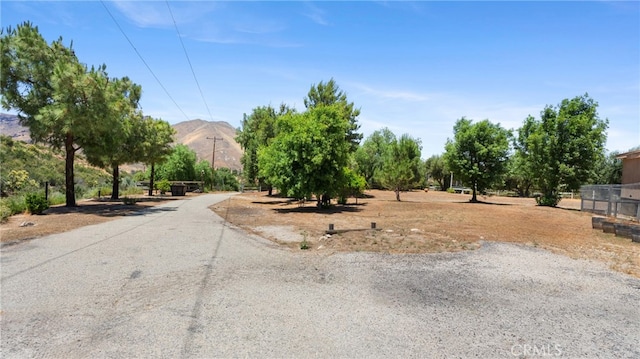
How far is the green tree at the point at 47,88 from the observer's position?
1758 centimetres

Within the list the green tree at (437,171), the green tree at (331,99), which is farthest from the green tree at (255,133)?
the green tree at (437,171)

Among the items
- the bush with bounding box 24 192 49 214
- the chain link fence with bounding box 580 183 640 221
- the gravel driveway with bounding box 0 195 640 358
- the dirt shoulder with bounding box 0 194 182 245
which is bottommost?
the dirt shoulder with bounding box 0 194 182 245

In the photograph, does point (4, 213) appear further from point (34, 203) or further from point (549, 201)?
point (549, 201)

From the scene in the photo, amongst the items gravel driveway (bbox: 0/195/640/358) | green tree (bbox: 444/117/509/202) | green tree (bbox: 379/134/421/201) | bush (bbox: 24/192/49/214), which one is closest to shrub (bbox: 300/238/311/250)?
gravel driveway (bbox: 0/195/640/358)

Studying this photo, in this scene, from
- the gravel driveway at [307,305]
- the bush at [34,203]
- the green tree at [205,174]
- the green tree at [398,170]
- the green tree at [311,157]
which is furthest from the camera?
the green tree at [205,174]

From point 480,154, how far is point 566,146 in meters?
6.68

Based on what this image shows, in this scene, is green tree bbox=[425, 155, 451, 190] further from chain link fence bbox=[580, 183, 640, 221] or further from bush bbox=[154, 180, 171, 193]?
bush bbox=[154, 180, 171, 193]

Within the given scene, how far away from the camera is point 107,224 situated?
48.0 feet

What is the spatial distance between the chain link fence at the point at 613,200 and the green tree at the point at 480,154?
9210 millimetres

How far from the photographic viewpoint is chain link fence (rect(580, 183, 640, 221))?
19.4 meters

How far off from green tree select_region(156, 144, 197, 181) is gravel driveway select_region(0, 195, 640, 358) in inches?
1838

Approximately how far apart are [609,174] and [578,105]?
26.8m

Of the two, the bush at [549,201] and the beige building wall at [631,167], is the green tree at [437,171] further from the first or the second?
the beige building wall at [631,167]

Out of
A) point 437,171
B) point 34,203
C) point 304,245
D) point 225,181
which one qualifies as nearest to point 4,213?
point 34,203
